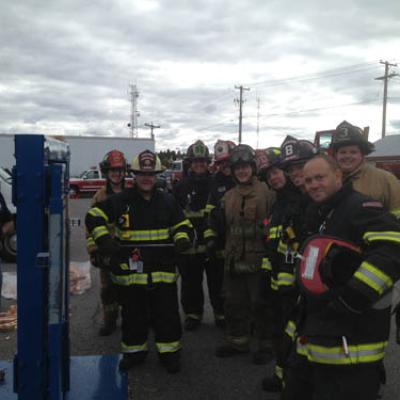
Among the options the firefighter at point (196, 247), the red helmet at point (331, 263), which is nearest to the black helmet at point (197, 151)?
the firefighter at point (196, 247)

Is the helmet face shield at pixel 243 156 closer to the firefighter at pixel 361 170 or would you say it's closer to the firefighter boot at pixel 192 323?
the firefighter at pixel 361 170

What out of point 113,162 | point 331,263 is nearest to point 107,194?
point 113,162

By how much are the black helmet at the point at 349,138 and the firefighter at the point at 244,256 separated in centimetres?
84

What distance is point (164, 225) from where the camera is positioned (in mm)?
3955

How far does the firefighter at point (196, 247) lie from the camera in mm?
4969

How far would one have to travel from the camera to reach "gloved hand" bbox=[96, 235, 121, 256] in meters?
3.70

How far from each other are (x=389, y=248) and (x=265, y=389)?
207 centimetres

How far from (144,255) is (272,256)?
121cm

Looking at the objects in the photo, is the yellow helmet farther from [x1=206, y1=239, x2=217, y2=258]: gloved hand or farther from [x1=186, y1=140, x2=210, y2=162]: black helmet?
[x1=186, y1=140, x2=210, y2=162]: black helmet

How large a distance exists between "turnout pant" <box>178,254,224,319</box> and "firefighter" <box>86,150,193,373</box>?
3.17ft

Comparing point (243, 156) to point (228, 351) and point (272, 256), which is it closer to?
point (272, 256)

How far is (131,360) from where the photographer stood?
3.97 metres

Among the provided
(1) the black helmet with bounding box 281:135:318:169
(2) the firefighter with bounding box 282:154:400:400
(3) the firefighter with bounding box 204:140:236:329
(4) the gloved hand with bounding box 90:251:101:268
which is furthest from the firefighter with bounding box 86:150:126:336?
(2) the firefighter with bounding box 282:154:400:400

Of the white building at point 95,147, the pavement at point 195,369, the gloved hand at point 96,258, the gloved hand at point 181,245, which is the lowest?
the pavement at point 195,369
